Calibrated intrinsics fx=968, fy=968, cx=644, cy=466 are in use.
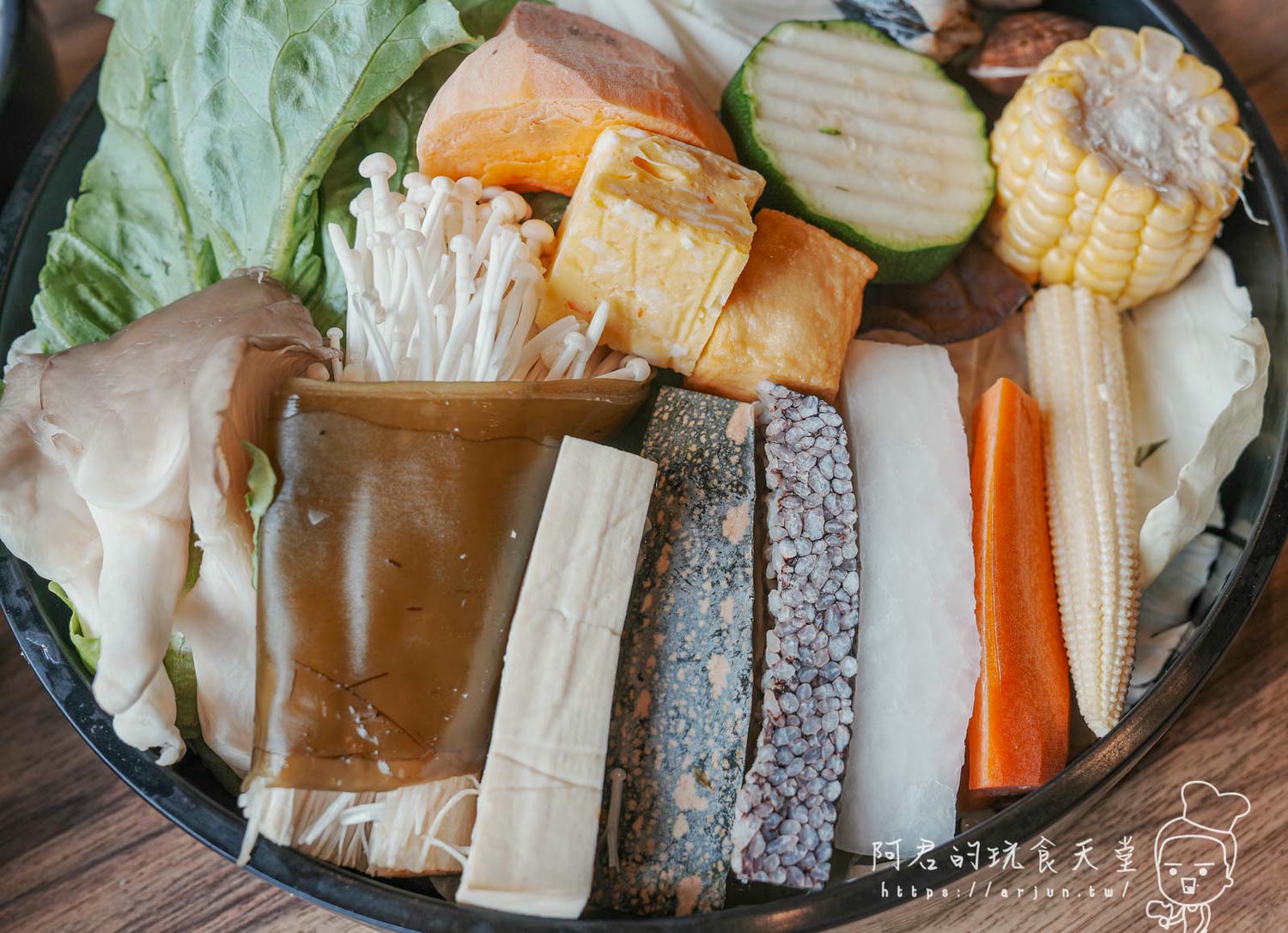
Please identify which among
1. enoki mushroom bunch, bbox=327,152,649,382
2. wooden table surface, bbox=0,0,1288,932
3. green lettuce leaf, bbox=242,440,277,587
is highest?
enoki mushroom bunch, bbox=327,152,649,382

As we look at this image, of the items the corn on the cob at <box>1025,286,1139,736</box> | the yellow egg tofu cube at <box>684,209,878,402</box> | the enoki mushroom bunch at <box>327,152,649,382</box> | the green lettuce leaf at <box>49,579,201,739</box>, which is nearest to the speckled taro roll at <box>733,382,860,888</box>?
the yellow egg tofu cube at <box>684,209,878,402</box>

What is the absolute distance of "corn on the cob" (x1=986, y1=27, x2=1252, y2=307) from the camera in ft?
6.03

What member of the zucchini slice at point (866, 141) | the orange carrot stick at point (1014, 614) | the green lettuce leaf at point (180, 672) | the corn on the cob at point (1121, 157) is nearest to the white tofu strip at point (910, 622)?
the orange carrot stick at point (1014, 614)

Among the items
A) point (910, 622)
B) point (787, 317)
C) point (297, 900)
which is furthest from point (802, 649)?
point (297, 900)

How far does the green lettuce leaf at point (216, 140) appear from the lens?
1.77 meters

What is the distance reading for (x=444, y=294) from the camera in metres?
1.72

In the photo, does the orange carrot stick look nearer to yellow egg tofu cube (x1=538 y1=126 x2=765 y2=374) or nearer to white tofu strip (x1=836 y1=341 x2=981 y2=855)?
white tofu strip (x1=836 y1=341 x2=981 y2=855)

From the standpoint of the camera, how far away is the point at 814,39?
1956 mm

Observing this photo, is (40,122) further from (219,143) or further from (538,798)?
(538,798)

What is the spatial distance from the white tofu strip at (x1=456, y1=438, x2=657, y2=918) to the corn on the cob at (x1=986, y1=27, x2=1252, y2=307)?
101cm

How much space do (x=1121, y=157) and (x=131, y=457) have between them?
1827 mm

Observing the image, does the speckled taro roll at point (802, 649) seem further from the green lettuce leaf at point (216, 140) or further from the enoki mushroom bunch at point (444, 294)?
the green lettuce leaf at point (216, 140)

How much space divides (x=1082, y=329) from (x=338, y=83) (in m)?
1.50

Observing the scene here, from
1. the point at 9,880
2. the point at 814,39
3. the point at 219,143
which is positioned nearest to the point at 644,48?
the point at 814,39
